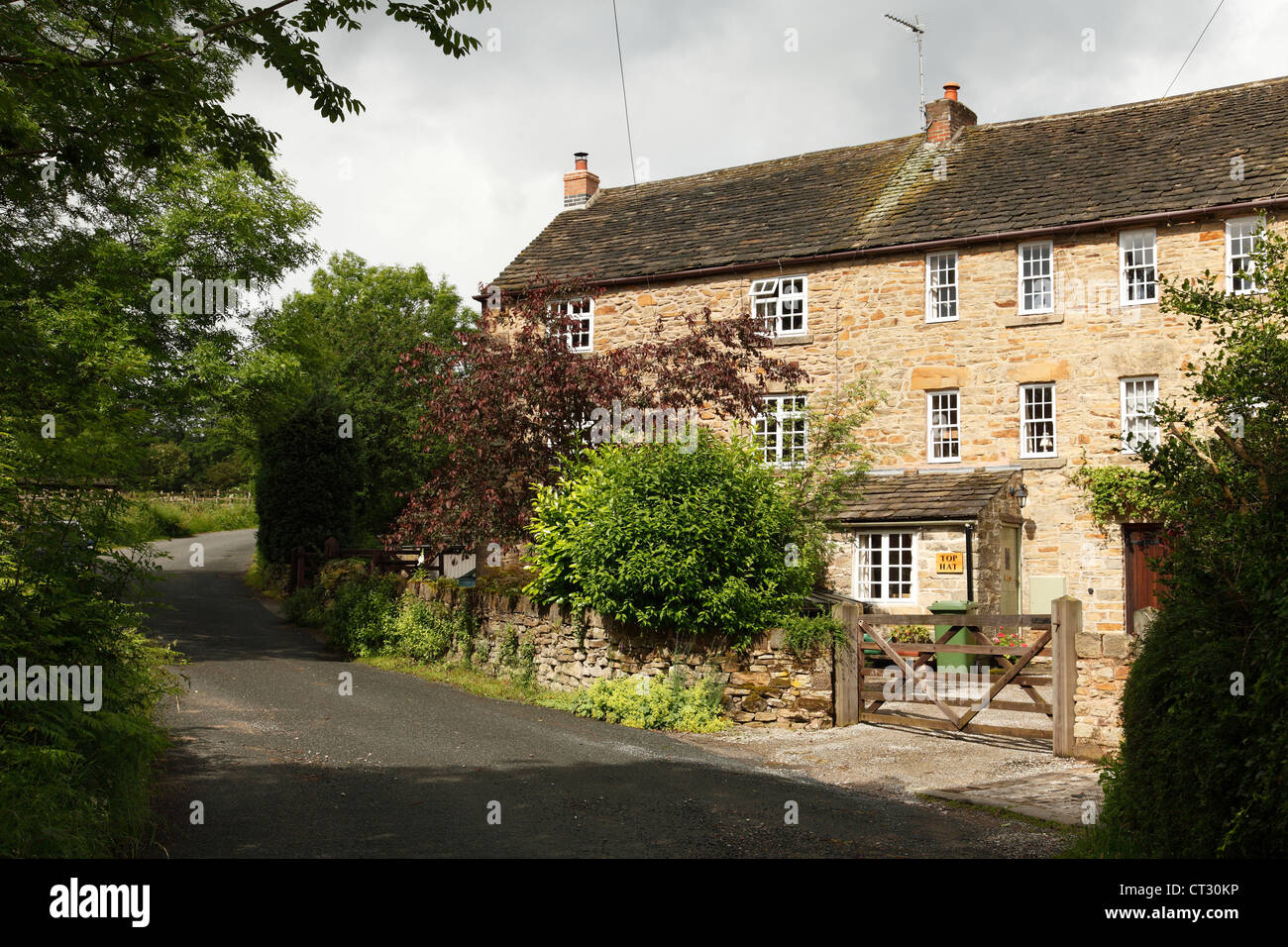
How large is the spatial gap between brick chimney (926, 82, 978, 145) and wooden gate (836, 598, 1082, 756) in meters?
16.4

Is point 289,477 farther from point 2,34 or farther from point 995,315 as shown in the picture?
point 2,34

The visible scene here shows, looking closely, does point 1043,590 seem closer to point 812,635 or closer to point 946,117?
point 812,635

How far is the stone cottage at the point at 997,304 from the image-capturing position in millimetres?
20500

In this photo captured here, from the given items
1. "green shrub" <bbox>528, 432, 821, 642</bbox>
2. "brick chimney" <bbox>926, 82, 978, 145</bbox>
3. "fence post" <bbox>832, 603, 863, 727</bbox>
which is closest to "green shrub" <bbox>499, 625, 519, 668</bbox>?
"green shrub" <bbox>528, 432, 821, 642</bbox>

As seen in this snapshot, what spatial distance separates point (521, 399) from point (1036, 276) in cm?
1194

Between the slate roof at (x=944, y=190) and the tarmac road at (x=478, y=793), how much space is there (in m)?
14.9

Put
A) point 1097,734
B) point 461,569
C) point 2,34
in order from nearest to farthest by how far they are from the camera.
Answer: point 2,34
point 1097,734
point 461,569

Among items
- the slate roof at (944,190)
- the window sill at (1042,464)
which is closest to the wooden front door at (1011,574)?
the window sill at (1042,464)

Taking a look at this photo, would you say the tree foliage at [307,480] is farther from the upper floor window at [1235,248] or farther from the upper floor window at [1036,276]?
the upper floor window at [1235,248]

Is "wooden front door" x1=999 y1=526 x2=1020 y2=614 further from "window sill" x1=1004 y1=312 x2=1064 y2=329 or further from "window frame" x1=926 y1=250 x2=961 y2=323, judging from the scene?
"window frame" x1=926 y1=250 x2=961 y2=323

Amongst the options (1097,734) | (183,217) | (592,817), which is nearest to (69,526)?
(592,817)

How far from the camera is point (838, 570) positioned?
22000 mm

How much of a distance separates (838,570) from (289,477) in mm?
13988

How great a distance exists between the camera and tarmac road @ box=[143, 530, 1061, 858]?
23.2 ft
